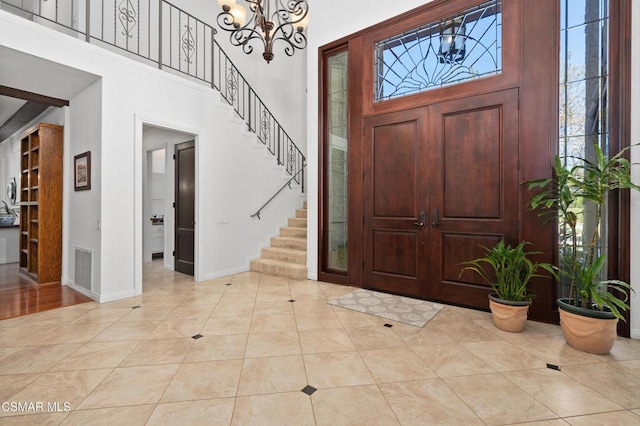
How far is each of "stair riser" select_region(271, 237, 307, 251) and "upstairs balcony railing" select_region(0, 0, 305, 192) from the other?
154 centimetres

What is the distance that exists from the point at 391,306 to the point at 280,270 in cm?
213

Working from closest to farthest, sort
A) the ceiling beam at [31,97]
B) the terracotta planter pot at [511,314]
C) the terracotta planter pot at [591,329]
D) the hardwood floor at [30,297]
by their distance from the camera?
the terracotta planter pot at [591,329], the terracotta planter pot at [511,314], the hardwood floor at [30,297], the ceiling beam at [31,97]

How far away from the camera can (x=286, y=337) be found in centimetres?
267

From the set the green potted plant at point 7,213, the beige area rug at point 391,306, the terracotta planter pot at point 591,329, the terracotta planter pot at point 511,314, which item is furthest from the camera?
the green potted plant at point 7,213

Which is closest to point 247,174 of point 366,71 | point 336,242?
point 336,242

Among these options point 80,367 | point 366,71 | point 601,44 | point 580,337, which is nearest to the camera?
point 80,367

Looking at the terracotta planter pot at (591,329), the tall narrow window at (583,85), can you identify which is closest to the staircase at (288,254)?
the terracotta planter pot at (591,329)

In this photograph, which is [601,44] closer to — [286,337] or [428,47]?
[428,47]

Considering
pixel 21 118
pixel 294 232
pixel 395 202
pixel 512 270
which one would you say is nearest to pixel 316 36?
pixel 395 202

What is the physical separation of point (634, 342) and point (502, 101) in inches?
99.4

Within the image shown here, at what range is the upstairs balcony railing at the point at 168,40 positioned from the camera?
4879 millimetres

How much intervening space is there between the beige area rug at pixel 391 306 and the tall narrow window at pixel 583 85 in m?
1.33

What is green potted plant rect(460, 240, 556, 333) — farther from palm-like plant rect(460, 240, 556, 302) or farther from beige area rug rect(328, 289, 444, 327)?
beige area rug rect(328, 289, 444, 327)

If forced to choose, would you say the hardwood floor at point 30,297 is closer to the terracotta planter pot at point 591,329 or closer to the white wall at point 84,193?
the white wall at point 84,193
